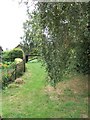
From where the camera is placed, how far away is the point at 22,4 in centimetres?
491

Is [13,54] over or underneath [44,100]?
over

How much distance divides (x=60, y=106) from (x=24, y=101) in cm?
99

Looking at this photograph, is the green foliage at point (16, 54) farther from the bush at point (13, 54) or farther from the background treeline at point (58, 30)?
the background treeline at point (58, 30)

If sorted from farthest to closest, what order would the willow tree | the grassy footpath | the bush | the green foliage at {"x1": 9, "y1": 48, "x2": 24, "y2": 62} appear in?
the green foliage at {"x1": 9, "y1": 48, "x2": 24, "y2": 62} < the bush < the grassy footpath < the willow tree

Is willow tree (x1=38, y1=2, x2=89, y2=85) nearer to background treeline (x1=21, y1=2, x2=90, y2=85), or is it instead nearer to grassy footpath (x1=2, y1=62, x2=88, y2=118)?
background treeline (x1=21, y1=2, x2=90, y2=85)

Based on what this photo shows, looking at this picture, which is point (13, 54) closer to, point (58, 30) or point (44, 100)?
point (44, 100)

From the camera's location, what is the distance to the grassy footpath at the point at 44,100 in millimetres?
6226

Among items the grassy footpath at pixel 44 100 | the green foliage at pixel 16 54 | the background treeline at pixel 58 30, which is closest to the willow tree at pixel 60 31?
the background treeline at pixel 58 30

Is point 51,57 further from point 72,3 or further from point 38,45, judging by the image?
point 72,3

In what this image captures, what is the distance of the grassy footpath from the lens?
6226mm

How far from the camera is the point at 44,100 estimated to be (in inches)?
284

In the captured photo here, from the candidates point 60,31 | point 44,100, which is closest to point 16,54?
point 44,100

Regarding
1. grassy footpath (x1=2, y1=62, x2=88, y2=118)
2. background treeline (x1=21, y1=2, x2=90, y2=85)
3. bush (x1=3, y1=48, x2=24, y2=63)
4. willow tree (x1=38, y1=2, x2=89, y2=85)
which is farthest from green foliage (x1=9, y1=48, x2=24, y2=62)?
willow tree (x1=38, y1=2, x2=89, y2=85)

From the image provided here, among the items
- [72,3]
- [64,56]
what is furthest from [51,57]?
[72,3]
